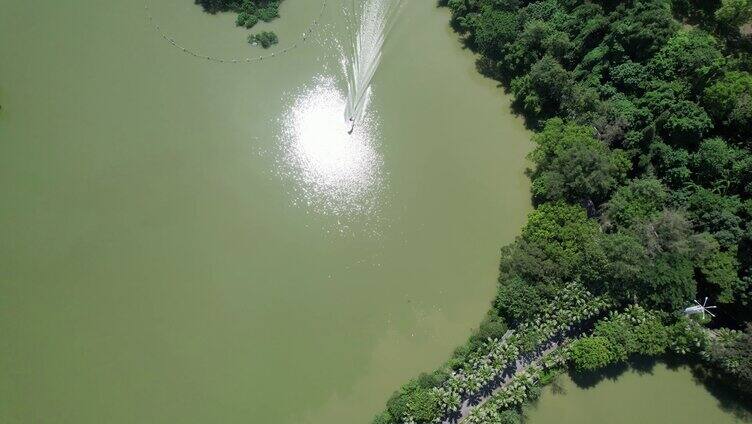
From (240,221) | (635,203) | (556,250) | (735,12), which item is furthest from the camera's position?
(735,12)

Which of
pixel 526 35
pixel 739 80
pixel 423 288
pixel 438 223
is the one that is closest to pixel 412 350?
pixel 423 288

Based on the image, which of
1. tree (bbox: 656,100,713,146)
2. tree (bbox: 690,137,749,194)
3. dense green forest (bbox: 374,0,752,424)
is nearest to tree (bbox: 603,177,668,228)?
dense green forest (bbox: 374,0,752,424)

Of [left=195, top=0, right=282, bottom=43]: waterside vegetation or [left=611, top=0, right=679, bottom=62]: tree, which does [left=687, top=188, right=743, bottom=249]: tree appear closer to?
[left=611, top=0, right=679, bottom=62]: tree

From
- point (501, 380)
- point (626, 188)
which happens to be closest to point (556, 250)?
point (626, 188)

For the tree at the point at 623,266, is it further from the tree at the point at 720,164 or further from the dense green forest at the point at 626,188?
the tree at the point at 720,164

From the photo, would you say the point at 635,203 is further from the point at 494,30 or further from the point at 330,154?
the point at 330,154

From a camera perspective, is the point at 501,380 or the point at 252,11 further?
the point at 252,11

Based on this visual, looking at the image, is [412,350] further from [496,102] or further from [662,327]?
[496,102]
